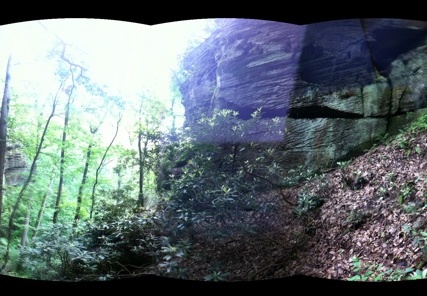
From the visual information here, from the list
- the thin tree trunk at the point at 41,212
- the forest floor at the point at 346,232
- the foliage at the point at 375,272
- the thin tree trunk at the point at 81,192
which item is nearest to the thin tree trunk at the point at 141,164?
the thin tree trunk at the point at 81,192

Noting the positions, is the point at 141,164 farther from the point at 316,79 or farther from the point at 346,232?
the point at 316,79

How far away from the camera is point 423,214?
4.15 metres

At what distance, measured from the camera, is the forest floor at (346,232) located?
414 centimetres

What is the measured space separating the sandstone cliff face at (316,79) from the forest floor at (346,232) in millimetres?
432

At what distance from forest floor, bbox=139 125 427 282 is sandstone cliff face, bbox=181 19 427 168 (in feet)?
1.42

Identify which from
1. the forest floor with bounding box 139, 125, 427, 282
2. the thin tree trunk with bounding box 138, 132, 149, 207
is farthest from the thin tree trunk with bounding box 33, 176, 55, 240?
the forest floor with bounding box 139, 125, 427, 282

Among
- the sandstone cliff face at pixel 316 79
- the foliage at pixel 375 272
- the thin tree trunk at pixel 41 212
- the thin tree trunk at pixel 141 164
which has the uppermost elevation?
the sandstone cliff face at pixel 316 79

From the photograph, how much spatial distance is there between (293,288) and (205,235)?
4.46ft

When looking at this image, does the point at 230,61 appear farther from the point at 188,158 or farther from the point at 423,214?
the point at 423,214

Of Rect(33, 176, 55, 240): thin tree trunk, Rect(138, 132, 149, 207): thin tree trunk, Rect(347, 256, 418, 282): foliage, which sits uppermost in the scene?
Rect(138, 132, 149, 207): thin tree trunk

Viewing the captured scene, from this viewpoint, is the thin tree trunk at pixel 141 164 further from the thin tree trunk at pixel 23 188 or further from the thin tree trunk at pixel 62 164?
the thin tree trunk at pixel 23 188

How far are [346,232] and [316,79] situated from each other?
2548 mm

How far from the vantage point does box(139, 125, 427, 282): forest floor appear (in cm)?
414

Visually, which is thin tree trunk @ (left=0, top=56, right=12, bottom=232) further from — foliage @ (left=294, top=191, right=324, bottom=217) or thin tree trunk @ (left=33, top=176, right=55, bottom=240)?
foliage @ (left=294, top=191, right=324, bottom=217)
